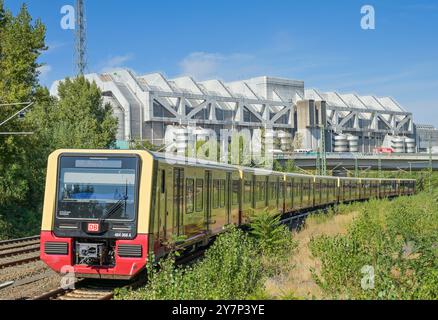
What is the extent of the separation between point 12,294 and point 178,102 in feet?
382

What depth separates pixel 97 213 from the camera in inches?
463

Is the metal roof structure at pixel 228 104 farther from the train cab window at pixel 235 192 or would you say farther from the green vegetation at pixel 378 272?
the green vegetation at pixel 378 272

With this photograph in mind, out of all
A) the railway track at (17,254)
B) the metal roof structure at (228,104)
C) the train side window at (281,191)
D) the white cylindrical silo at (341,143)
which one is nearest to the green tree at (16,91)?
the railway track at (17,254)

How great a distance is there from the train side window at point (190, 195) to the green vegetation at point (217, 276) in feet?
5.99

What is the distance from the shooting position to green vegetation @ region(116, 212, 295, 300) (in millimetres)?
8609

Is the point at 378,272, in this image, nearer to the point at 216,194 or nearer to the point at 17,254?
the point at 216,194

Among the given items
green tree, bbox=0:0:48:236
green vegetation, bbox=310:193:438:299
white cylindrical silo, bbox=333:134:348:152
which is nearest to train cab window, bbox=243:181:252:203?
green vegetation, bbox=310:193:438:299

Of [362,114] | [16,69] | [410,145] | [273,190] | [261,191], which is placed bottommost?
[273,190]

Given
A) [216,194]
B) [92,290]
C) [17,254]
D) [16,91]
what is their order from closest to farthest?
[92,290] → [216,194] → [17,254] → [16,91]

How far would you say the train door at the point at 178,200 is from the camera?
13512 millimetres

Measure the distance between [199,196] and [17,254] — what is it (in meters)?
6.75

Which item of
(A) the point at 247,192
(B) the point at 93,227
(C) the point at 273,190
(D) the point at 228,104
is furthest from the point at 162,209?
(D) the point at 228,104

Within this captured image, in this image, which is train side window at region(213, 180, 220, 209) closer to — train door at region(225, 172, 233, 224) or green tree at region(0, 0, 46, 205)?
train door at region(225, 172, 233, 224)

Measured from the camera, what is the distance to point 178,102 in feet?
417
